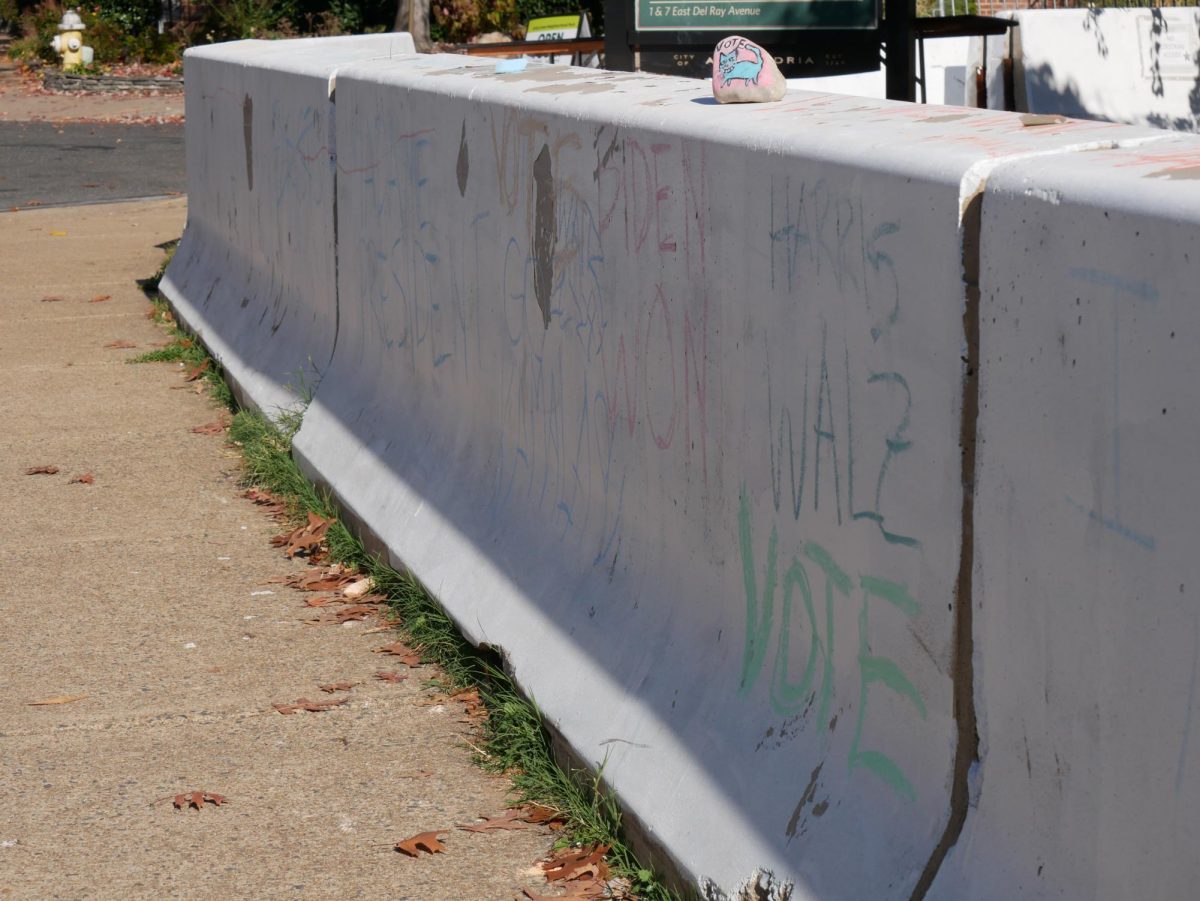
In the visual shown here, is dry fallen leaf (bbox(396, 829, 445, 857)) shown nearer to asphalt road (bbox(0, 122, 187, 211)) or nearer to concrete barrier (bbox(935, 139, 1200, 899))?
concrete barrier (bbox(935, 139, 1200, 899))

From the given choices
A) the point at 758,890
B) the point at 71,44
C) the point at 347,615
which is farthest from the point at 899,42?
the point at 71,44

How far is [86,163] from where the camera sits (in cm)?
1984

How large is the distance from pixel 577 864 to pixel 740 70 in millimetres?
1898

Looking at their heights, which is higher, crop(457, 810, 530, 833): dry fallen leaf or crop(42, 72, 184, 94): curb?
crop(42, 72, 184, 94): curb

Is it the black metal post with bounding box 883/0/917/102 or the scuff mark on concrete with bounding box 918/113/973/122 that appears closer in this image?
the scuff mark on concrete with bounding box 918/113/973/122

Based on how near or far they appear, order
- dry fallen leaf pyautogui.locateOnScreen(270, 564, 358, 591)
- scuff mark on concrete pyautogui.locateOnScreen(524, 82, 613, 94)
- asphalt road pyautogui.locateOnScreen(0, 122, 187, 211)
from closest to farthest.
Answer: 1. scuff mark on concrete pyautogui.locateOnScreen(524, 82, 613, 94)
2. dry fallen leaf pyautogui.locateOnScreen(270, 564, 358, 591)
3. asphalt road pyautogui.locateOnScreen(0, 122, 187, 211)

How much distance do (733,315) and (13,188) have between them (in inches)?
622

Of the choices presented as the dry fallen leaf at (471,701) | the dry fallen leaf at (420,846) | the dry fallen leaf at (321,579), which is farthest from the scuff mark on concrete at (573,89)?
the dry fallen leaf at (420,846)

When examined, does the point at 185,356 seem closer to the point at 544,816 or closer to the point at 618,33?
the point at 618,33

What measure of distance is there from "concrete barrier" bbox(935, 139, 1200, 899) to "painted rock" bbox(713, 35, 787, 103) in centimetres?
145

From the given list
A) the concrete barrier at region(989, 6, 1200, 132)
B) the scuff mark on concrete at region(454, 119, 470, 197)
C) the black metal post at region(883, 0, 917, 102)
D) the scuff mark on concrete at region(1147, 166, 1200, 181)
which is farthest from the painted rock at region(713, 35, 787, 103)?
the concrete barrier at region(989, 6, 1200, 132)

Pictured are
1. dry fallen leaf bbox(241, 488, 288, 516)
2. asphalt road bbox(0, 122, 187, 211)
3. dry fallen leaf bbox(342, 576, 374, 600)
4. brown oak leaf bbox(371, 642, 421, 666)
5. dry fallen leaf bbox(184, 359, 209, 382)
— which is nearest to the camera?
brown oak leaf bbox(371, 642, 421, 666)

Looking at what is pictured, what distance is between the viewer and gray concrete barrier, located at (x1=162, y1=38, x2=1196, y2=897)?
2.63 meters

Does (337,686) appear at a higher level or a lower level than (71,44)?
lower
